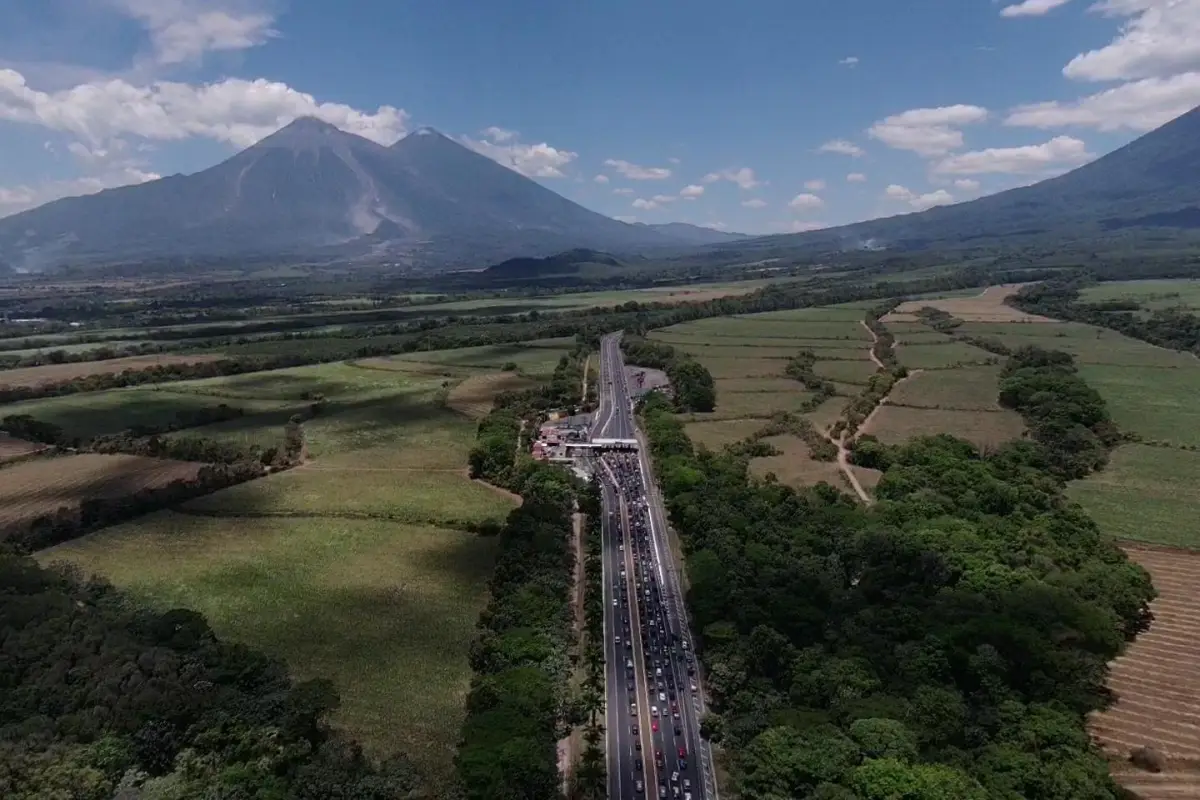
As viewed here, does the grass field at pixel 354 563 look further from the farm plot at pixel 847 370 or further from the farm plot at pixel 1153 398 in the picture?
the farm plot at pixel 1153 398

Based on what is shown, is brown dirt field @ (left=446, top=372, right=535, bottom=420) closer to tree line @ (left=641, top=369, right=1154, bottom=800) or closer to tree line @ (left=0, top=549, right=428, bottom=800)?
tree line @ (left=641, top=369, right=1154, bottom=800)

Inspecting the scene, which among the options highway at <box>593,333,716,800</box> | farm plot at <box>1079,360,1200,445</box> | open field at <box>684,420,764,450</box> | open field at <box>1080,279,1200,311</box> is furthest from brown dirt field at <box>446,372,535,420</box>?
open field at <box>1080,279,1200,311</box>

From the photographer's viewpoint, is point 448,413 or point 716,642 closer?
point 716,642

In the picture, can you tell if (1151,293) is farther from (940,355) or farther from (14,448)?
(14,448)

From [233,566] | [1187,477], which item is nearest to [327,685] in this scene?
[233,566]

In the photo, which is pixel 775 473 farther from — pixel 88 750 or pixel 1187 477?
pixel 88 750

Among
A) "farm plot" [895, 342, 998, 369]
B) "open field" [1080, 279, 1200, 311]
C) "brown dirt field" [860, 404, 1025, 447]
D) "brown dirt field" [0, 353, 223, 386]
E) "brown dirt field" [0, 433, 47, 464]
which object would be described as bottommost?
"brown dirt field" [860, 404, 1025, 447]
